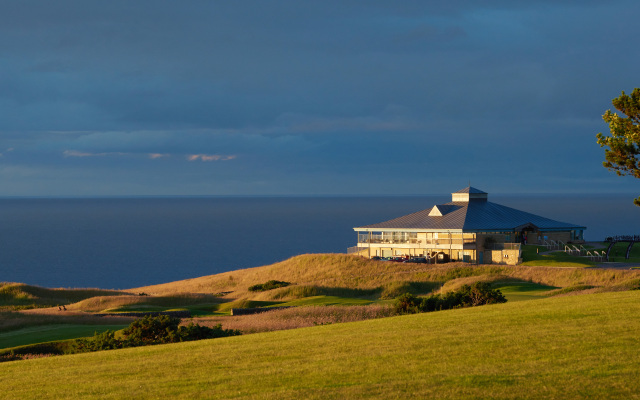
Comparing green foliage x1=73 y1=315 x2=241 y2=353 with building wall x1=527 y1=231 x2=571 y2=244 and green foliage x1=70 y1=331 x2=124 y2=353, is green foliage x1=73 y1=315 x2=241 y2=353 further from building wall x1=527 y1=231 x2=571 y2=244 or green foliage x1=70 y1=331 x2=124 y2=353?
building wall x1=527 y1=231 x2=571 y2=244

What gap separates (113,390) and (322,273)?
54179 mm

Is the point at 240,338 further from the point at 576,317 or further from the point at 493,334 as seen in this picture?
the point at 576,317

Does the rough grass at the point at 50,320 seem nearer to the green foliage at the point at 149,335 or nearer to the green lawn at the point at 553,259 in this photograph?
the green foliage at the point at 149,335

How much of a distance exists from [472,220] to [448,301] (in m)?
43.7

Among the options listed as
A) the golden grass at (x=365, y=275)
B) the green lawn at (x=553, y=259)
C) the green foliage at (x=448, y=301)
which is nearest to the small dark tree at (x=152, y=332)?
the green foliage at (x=448, y=301)

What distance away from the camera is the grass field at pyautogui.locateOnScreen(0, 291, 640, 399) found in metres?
12.6

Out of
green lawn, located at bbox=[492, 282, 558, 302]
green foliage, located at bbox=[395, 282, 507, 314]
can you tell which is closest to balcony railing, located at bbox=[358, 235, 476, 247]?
green lawn, located at bbox=[492, 282, 558, 302]

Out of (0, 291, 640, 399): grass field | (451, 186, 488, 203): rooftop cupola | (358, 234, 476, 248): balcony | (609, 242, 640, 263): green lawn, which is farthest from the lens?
(451, 186, 488, 203): rooftop cupola

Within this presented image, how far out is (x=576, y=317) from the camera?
64.0ft

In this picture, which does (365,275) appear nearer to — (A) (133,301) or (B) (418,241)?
(B) (418,241)

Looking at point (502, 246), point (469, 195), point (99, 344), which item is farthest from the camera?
point (469, 195)

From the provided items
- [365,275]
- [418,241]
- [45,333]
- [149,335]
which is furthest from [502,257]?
[149,335]

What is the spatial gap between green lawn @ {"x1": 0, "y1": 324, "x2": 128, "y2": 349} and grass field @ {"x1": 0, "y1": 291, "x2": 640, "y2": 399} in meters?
6.70

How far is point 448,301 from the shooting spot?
2947 cm
